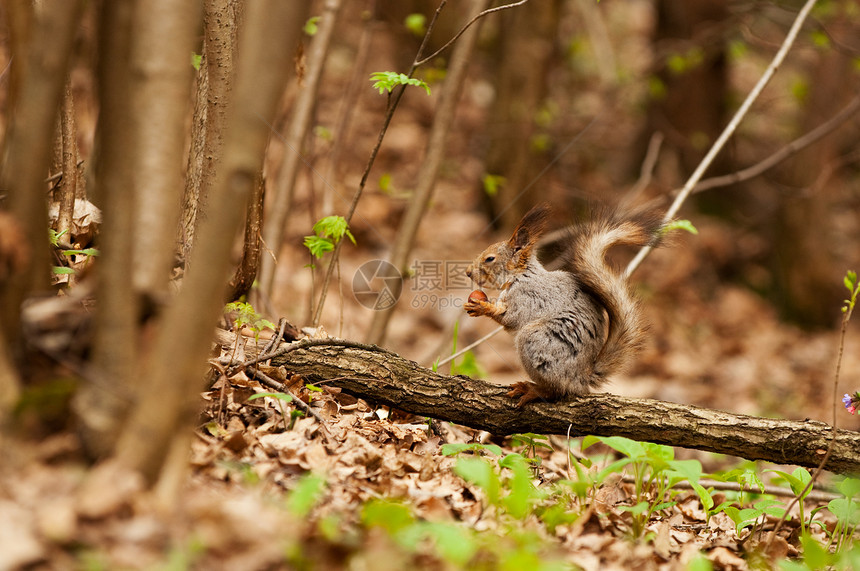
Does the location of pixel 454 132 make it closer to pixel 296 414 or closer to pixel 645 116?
pixel 645 116

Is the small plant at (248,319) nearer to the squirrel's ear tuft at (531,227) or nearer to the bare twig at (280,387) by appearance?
the bare twig at (280,387)

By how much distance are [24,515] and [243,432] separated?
1.19 m

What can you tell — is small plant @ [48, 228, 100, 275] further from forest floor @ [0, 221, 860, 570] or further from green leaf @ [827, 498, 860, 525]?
green leaf @ [827, 498, 860, 525]

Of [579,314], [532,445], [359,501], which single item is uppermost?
[579,314]

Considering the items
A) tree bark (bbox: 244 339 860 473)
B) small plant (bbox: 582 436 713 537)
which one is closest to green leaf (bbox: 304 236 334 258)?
tree bark (bbox: 244 339 860 473)

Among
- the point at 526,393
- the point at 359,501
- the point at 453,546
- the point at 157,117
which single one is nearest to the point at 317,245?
the point at 526,393

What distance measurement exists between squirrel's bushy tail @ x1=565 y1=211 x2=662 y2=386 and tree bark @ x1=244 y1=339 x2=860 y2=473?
277 mm

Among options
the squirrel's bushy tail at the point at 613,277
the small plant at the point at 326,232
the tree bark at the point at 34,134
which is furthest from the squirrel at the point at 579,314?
the tree bark at the point at 34,134

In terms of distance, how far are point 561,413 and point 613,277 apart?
2.41ft

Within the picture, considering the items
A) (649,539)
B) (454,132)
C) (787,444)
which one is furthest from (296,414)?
(454,132)

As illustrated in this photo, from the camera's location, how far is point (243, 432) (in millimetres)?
3076

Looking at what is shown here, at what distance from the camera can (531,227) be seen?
3975 millimetres

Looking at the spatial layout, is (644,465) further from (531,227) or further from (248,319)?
(248,319)

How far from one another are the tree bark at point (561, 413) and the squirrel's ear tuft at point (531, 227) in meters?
0.91
